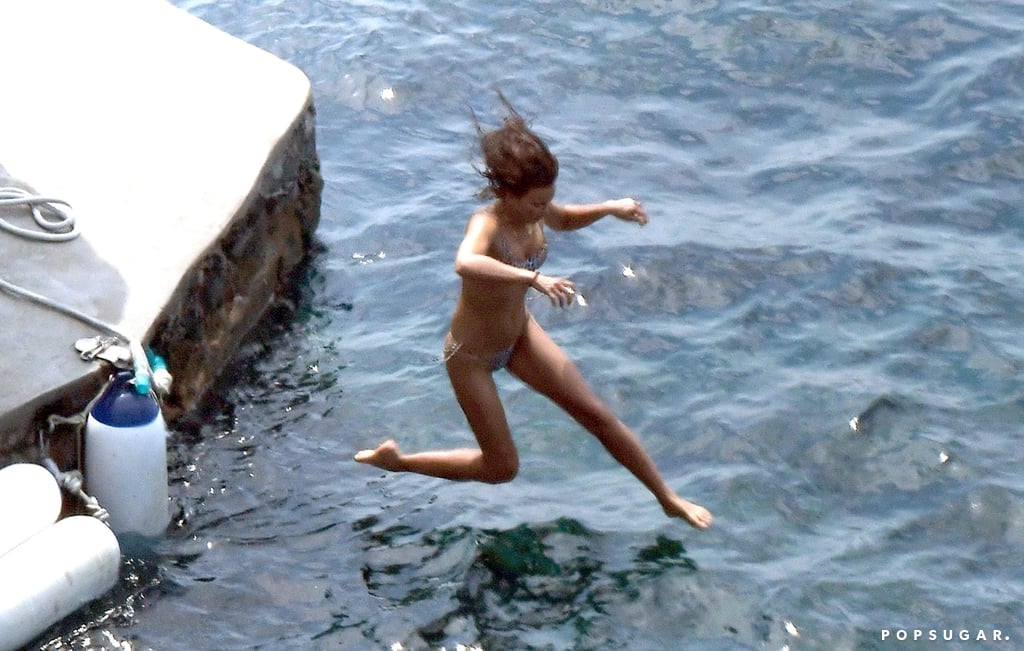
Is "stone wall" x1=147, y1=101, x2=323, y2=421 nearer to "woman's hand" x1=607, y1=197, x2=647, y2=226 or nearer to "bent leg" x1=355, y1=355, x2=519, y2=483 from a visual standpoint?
"bent leg" x1=355, y1=355, x2=519, y2=483

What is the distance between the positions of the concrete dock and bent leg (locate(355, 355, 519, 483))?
1183mm

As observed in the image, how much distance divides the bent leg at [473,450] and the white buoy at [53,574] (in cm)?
132

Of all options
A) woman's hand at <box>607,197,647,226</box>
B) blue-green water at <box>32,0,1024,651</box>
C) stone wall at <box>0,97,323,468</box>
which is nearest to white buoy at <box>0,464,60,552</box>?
stone wall at <box>0,97,323,468</box>

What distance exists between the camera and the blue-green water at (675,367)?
5352 millimetres

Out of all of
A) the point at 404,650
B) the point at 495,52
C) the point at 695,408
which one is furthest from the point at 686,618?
the point at 495,52

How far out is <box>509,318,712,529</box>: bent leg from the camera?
548 centimetres

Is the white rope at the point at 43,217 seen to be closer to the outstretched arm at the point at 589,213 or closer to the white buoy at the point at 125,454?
the white buoy at the point at 125,454

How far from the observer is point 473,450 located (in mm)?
5785

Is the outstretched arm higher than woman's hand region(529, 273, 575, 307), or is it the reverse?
woman's hand region(529, 273, 575, 307)

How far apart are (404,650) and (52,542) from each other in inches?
53.9

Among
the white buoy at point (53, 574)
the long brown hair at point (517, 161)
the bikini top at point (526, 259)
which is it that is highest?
the long brown hair at point (517, 161)

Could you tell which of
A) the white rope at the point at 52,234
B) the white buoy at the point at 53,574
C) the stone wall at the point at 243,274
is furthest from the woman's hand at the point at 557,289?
the stone wall at the point at 243,274

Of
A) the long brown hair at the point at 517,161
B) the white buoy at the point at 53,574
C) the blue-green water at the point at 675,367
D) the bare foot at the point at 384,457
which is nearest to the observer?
the white buoy at the point at 53,574

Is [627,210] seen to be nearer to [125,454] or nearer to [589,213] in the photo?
[589,213]
